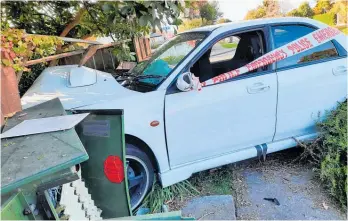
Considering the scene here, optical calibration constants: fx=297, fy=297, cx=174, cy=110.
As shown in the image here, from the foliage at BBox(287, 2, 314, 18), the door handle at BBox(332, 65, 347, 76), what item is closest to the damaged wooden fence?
the door handle at BBox(332, 65, 347, 76)

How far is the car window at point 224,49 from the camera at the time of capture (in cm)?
330

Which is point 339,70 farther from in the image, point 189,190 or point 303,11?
point 303,11

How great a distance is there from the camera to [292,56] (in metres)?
3.22

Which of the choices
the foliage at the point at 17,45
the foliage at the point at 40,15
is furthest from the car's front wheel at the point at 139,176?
the foliage at the point at 40,15

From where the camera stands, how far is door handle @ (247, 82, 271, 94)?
3.07 m

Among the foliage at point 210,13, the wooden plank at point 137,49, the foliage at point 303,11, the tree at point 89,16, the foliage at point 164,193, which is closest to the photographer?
the tree at point 89,16

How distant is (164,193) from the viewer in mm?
3131

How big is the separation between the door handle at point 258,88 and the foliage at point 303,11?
986 centimetres

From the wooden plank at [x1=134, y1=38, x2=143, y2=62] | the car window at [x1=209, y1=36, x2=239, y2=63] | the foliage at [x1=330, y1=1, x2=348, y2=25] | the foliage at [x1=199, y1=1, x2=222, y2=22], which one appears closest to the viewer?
the car window at [x1=209, y1=36, x2=239, y2=63]

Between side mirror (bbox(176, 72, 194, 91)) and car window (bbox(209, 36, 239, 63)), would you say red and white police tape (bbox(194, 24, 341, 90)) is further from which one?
car window (bbox(209, 36, 239, 63))

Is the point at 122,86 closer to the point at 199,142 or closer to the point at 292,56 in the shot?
the point at 199,142

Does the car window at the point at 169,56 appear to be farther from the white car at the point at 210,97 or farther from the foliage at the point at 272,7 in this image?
the foliage at the point at 272,7

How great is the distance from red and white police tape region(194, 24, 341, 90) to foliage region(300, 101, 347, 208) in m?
0.79

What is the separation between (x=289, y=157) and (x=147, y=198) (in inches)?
73.7
